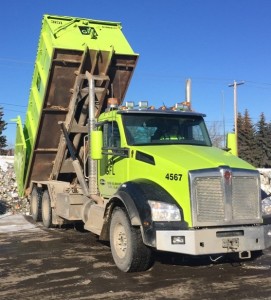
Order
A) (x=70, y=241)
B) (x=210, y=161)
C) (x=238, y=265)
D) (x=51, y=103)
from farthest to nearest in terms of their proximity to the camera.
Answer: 1. (x=51, y=103)
2. (x=70, y=241)
3. (x=238, y=265)
4. (x=210, y=161)

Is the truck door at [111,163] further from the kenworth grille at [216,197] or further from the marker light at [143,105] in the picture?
the kenworth grille at [216,197]

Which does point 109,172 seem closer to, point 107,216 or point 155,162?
point 107,216

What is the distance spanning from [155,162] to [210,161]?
2.73 feet

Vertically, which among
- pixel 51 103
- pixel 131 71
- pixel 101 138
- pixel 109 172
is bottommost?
pixel 109 172

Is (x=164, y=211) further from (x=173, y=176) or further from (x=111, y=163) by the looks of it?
(x=111, y=163)

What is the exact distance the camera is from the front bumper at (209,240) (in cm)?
582

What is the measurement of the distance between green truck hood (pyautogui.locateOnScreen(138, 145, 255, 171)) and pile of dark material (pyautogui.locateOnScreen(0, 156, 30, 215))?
8.23 metres

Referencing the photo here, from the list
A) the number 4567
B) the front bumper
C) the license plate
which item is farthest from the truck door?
the license plate

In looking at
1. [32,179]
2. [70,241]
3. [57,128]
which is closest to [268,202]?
[70,241]

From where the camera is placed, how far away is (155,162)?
6664mm

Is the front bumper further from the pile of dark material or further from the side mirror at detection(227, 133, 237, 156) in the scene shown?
the pile of dark material

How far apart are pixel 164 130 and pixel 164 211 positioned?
2.00m

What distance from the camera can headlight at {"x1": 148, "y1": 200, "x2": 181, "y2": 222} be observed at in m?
6.01

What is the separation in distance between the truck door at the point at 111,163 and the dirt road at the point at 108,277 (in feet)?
3.98
